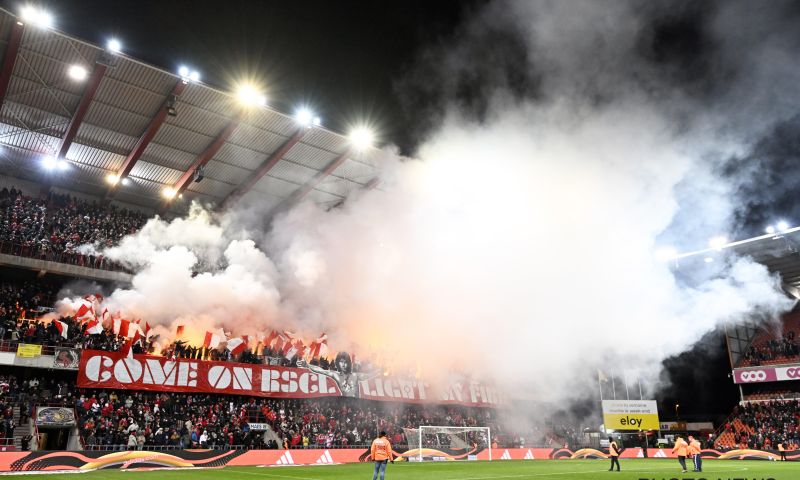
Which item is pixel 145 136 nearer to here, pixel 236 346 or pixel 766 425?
pixel 236 346

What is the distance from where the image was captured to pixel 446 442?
28125 millimetres

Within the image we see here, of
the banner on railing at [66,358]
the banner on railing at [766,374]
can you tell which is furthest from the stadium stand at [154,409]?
the banner on railing at [766,374]

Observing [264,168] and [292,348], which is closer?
[292,348]

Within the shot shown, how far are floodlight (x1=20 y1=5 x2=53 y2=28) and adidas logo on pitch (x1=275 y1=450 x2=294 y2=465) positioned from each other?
17992 mm

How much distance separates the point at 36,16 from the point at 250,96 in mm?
8193

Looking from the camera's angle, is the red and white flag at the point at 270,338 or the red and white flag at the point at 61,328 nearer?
the red and white flag at the point at 61,328

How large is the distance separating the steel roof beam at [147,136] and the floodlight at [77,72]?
3274 mm

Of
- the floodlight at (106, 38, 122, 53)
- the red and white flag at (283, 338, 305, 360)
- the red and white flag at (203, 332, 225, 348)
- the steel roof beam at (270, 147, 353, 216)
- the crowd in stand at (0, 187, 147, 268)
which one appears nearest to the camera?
the floodlight at (106, 38, 122, 53)

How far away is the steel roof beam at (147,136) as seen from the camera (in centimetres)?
2395

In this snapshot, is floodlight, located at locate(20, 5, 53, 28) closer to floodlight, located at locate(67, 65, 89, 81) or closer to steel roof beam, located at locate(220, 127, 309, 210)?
floodlight, located at locate(67, 65, 89, 81)

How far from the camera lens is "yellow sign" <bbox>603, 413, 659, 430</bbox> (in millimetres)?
33156

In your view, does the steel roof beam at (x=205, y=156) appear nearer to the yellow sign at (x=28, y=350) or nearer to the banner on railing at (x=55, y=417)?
the yellow sign at (x=28, y=350)

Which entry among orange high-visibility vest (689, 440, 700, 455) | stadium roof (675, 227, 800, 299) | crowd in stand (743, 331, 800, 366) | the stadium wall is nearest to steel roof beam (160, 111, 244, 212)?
the stadium wall

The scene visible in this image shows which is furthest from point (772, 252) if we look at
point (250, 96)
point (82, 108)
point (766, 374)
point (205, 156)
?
point (82, 108)
